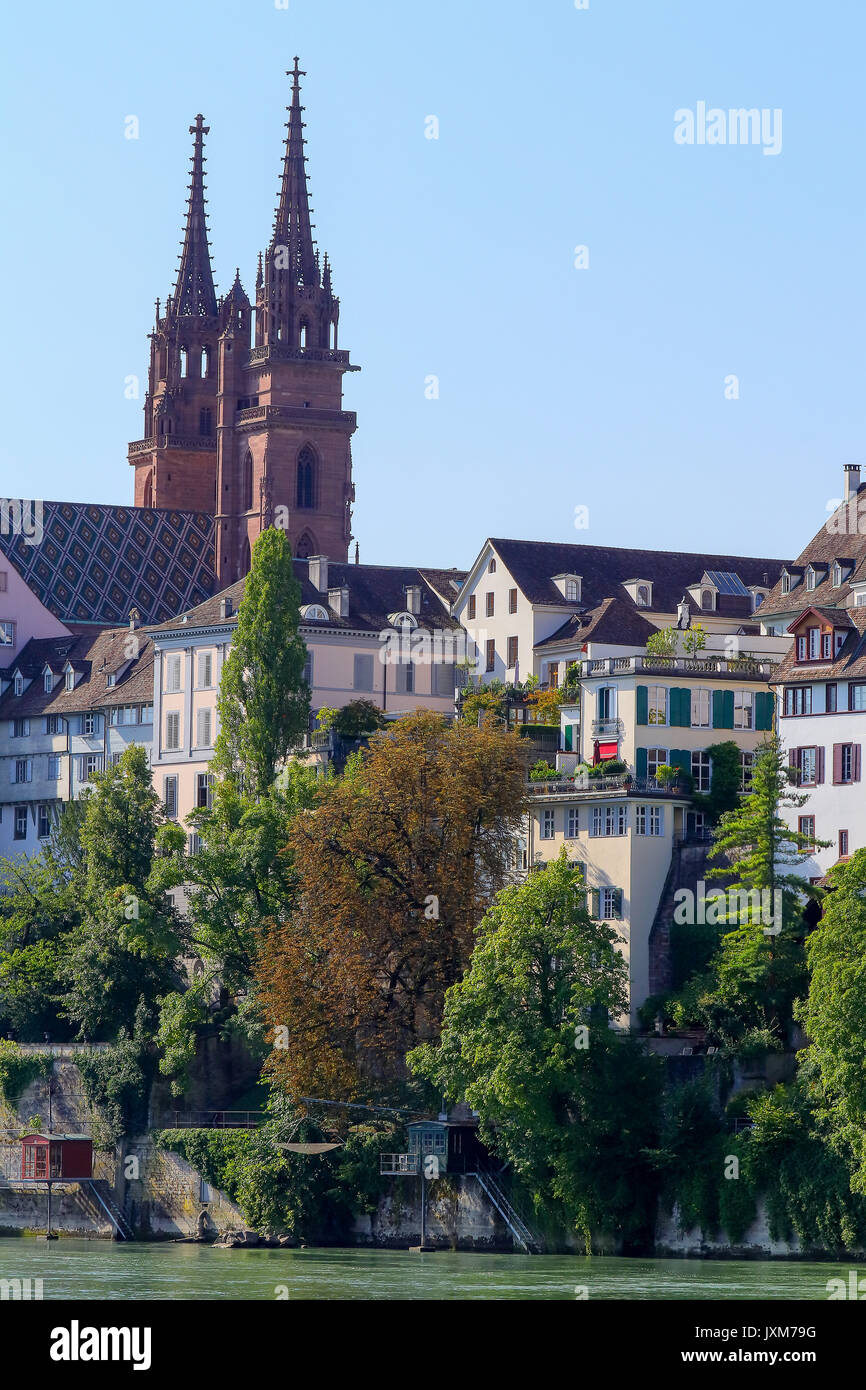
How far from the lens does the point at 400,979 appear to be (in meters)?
90.9

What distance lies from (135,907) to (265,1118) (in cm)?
999

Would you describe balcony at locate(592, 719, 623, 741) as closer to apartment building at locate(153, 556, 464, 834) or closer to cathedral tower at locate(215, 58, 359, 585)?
apartment building at locate(153, 556, 464, 834)

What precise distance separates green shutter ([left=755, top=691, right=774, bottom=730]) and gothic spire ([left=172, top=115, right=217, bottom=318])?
8968 cm

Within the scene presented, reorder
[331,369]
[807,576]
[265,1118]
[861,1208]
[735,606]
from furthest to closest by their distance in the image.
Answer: [331,369]
[735,606]
[807,576]
[265,1118]
[861,1208]

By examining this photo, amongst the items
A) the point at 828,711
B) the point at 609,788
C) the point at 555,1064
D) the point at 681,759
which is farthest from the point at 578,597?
the point at 555,1064

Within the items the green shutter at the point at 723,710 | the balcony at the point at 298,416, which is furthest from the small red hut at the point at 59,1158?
the balcony at the point at 298,416

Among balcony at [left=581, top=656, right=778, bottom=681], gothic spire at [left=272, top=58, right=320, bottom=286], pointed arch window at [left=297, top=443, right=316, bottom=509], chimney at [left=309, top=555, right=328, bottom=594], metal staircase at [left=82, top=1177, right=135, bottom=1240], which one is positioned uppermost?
gothic spire at [left=272, top=58, right=320, bottom=286]

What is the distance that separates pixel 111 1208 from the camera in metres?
101

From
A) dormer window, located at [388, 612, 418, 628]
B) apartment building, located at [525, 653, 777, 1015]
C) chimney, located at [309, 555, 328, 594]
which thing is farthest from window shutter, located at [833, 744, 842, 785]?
chimney, located at [309, 555, 328, 594]

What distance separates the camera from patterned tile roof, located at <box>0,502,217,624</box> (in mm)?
154000

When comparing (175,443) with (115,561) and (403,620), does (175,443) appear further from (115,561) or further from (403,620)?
(403,620)

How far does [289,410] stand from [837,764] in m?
78.7
